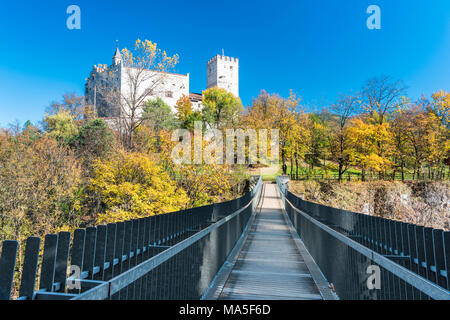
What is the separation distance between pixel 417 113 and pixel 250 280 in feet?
135

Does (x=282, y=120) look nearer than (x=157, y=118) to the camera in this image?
No

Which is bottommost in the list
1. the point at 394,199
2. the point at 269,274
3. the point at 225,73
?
the point at 269,274

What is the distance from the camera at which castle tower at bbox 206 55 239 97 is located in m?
84.6

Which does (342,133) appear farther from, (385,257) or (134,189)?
(385,257)

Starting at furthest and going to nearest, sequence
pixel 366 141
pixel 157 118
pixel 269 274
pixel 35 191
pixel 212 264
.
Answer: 1. pixel 366 141
2. pixel 157 118
3. pixel 35 191
4. pixel 269 274
5. pixel 212 264

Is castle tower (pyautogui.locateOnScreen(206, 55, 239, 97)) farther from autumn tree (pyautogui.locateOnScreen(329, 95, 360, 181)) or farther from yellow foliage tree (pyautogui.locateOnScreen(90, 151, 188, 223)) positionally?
yellow foliage tree (pyautogui.locateOnScreen(90, 151, 188, 223))

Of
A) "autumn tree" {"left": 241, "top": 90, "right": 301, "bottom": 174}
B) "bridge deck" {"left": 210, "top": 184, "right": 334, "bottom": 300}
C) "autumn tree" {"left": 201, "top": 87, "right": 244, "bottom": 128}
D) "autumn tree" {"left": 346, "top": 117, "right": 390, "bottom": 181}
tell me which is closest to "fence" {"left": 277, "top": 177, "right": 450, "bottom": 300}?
"bridge deck" {"left": 210, "top": 184, "right": 334, "bottom": 300}

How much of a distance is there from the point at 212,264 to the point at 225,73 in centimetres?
8475

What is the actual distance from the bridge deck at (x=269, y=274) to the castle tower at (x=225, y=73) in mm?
78912

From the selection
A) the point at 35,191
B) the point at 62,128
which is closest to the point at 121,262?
the point at 35,191

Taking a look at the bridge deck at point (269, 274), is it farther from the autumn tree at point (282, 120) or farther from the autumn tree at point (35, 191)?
the autumn tree at point (282, 120)

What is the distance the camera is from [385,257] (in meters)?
2.78

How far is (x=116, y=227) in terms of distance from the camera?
7.79 ft
